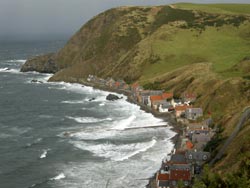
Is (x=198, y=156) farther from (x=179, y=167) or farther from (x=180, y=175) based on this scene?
(x=180, y=175)

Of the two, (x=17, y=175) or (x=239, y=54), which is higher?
(x=239, y=54)

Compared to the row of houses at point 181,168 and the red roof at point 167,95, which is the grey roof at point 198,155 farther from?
the red roof at point 167,95

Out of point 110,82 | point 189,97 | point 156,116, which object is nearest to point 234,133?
point 156,116

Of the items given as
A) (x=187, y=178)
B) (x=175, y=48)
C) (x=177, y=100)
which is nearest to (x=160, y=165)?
(x=187, y=178)

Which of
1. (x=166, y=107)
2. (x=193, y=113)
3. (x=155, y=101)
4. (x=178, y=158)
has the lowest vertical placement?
(x=166, y=107)

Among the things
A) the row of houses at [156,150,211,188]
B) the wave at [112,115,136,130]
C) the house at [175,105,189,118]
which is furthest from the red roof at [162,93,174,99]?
the row of houses at [156,150,211,188]

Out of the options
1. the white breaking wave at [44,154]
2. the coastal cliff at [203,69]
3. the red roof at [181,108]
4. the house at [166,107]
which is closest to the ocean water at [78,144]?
the white breaking wave at [44,154]

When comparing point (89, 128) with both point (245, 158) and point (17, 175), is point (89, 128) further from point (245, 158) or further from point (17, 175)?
point (245, 158)
